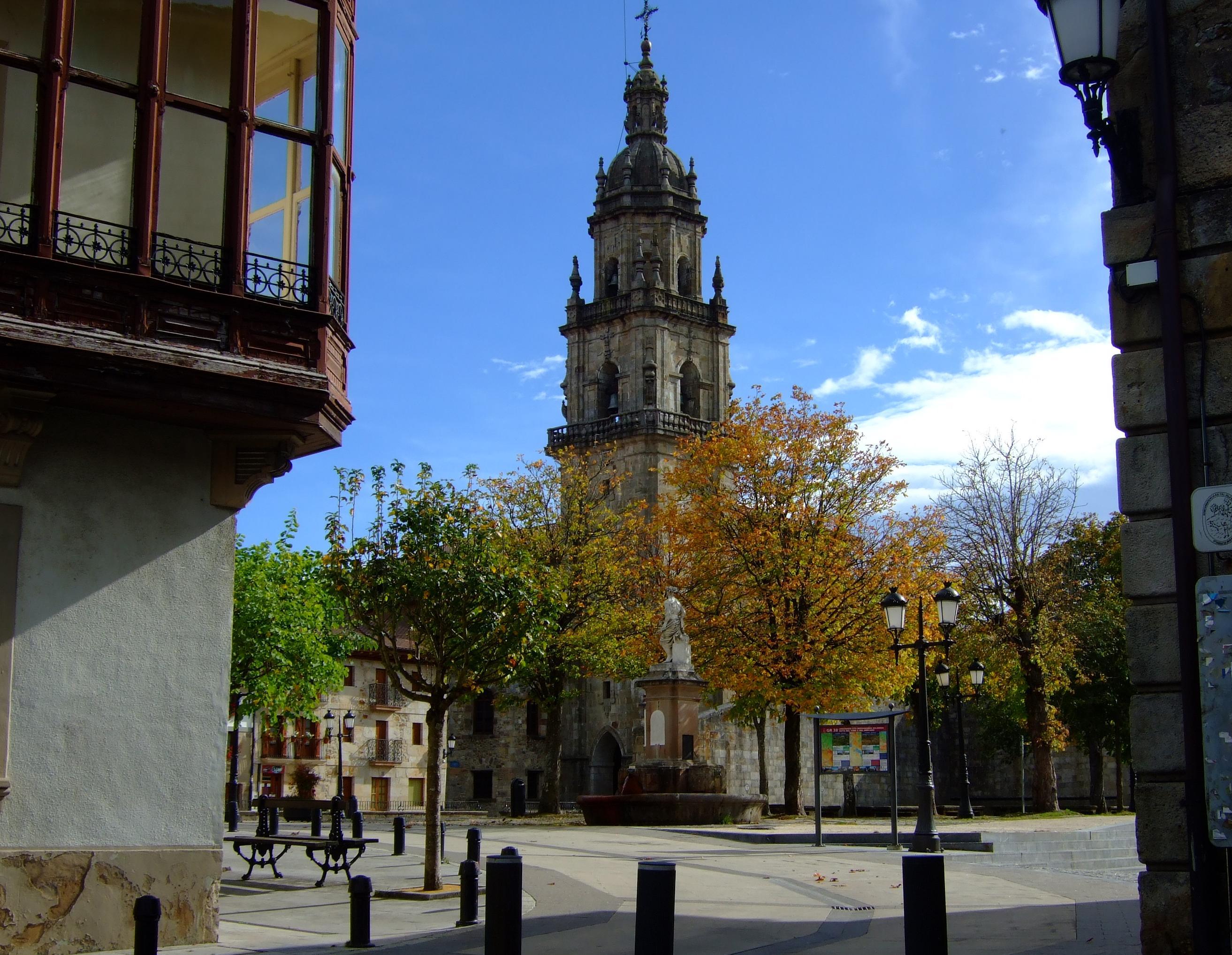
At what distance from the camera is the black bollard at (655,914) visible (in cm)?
769

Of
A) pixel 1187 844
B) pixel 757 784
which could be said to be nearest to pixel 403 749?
pixel 757 784

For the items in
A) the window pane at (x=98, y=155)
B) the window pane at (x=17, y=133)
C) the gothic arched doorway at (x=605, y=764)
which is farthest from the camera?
the gothic arched doorway at (x=605, y=764)

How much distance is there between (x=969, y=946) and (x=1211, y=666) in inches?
187

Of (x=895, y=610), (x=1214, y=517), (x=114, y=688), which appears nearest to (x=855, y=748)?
(x=895, y=610)

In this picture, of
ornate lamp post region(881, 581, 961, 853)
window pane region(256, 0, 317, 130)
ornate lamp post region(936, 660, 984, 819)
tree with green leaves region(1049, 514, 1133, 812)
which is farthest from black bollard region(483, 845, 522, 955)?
tree with green leaves region(1049, 514, 1133, 812)

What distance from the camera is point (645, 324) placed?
63.8 meters

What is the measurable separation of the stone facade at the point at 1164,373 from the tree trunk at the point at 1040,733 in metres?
30.2

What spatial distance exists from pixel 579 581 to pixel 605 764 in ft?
57.9

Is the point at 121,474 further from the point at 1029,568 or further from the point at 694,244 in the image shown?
the point at 694,244

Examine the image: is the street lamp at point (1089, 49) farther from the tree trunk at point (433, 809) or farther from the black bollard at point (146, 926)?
the tree trunk at point (433, 809)

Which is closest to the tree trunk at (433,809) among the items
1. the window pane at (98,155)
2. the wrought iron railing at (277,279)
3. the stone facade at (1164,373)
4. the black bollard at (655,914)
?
the wrought iron railing at (277,279)

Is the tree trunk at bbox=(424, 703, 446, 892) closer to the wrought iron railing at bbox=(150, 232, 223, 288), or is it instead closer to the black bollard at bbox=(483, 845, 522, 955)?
the wrought iron railing at bbox=(150, 232, 223, 288)

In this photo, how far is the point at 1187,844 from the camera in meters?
7.53

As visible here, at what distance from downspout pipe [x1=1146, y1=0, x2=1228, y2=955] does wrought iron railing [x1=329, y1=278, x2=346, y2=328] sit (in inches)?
298
